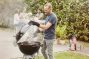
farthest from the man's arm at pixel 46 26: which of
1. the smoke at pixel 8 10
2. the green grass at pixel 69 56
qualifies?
the smoke at pixel 8 10

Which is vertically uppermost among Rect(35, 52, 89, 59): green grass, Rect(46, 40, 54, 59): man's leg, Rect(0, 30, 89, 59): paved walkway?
Rect(46, 40, 54, 59): man's leg

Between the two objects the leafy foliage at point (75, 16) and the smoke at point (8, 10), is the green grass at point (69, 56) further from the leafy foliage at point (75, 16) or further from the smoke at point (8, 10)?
the smoke at point (8, 10)

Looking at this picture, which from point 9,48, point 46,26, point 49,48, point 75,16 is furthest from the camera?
point 75,16

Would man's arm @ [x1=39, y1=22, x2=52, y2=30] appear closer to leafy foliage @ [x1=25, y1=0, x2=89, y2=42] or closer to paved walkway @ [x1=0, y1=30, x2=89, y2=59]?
paved walkway @ [x1=0, y1=30, x2=89, y2=59]

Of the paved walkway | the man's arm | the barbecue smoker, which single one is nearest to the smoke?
the paved walkway

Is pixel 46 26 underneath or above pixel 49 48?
above

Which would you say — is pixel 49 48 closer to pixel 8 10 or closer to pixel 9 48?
pixel 9 48

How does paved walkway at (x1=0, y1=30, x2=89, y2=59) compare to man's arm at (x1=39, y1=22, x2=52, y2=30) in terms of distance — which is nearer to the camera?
man's arm at (x1=39, y1=22, x2=52, y2=30)

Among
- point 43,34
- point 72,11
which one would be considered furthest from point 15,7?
point 43,34

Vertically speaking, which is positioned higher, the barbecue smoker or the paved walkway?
the barbecue smoker

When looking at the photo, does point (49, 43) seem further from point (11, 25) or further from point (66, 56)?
point (11, 25)

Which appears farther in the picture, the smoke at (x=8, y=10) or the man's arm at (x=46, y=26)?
the smoke at (x=8, y=10)

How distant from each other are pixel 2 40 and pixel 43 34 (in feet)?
17.7

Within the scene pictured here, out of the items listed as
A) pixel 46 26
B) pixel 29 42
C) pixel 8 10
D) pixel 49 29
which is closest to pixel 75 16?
pixel 8 10
